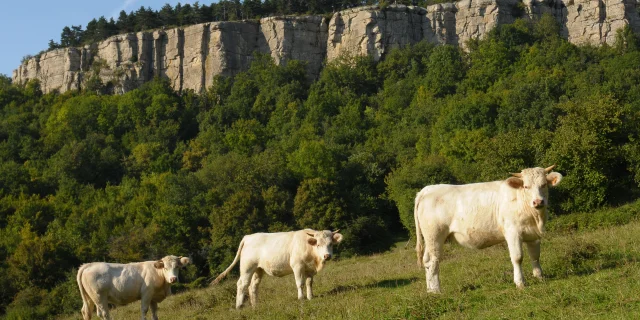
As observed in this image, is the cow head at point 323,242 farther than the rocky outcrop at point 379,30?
No

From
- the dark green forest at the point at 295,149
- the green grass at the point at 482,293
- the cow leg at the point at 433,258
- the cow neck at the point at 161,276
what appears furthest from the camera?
the dark green forest at the point at 295,149

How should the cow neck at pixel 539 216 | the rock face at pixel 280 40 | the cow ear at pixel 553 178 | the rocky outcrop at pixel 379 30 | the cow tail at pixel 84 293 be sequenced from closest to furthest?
the cow neck at pixel 539 216
the cow ear at pixel 553 178
the cow tail at pixel 84 293
the rock face at pixel 280 40
the rocky outcrop at pixel 379 30

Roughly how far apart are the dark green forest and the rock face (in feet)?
10.7

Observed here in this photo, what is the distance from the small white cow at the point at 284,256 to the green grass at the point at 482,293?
0.48 metres

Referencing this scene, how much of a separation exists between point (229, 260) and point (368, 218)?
34.3ft

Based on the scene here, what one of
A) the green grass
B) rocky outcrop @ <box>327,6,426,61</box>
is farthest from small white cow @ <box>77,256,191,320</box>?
rocky outcrop @ <box>327,6,426,61</box>

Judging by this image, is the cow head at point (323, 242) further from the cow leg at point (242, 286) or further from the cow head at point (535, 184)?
the cow head at point (535, 184)

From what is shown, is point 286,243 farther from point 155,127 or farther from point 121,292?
point 155,127

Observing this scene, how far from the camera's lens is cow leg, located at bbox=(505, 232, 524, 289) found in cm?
1242

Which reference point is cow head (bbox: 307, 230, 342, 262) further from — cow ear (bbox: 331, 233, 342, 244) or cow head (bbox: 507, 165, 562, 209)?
cow head (bbox: 507, 165, 562, 209)

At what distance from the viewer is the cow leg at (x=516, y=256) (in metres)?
12.4

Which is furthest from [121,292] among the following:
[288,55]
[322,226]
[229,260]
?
[288,55]

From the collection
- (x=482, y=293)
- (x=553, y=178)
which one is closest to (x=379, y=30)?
(x=553, y=178)

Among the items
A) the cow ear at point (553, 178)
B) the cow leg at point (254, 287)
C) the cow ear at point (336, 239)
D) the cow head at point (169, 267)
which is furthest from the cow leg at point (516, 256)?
the cow head at point (169, 267)
